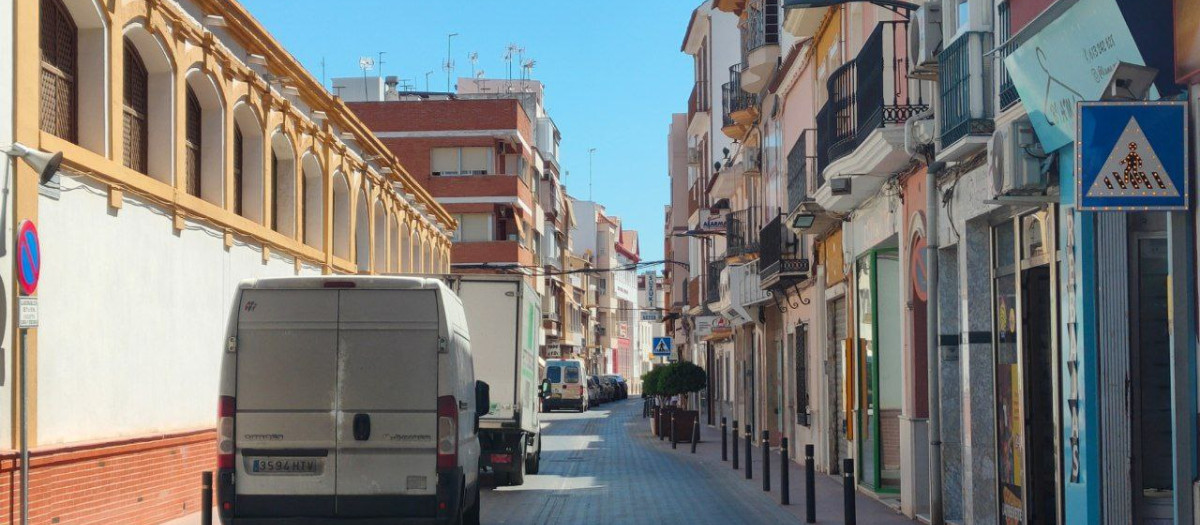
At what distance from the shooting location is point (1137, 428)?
9875 mm

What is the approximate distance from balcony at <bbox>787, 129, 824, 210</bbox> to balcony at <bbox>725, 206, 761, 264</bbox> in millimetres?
8854

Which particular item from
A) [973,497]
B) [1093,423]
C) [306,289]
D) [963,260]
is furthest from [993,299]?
[306,289]

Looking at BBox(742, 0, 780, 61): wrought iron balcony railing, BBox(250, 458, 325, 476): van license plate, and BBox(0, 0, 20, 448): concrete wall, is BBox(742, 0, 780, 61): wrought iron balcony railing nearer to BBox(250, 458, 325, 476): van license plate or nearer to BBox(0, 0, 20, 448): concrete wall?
BBox(0, 0, 20, 448): concrete wall

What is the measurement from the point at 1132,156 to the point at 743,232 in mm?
29483

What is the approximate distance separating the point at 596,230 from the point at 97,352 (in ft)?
335

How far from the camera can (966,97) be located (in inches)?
531

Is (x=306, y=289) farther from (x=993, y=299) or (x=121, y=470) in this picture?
(x=993, y=299)

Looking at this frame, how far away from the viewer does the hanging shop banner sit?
918 centimetres

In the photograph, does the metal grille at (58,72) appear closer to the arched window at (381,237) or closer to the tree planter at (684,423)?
the arched window at (381,237)

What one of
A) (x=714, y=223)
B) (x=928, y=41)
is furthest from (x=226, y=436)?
(x=714, y=223)

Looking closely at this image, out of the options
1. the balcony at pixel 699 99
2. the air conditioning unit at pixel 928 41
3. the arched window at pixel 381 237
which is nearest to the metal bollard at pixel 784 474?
the air conditioning unit at pixel 928 41

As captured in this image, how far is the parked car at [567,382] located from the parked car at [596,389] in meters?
8.65

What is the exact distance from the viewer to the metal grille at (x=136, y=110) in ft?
56.5

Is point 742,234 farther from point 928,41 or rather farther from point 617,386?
point 617,386
